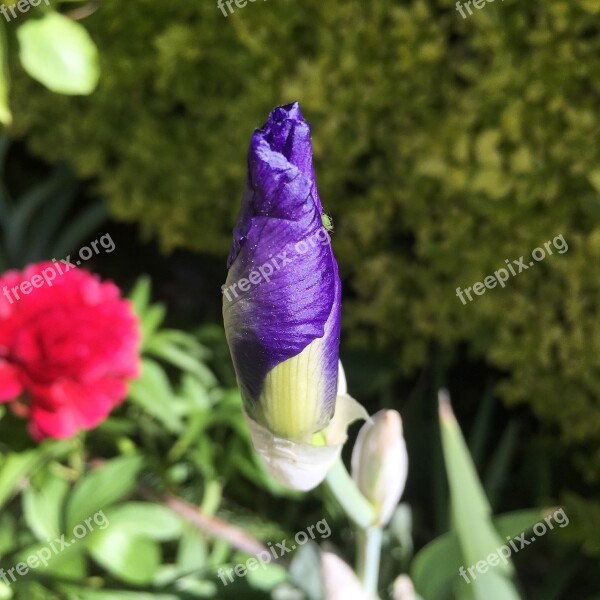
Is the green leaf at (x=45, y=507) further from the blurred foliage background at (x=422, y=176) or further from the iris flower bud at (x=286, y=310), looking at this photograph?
the iris flower bud at (x=286, y=310)

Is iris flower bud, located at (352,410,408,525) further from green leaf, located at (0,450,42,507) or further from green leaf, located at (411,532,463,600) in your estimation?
green leaf, located at (0,450,42,507)

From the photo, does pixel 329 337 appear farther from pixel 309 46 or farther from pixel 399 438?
pixel 309 46

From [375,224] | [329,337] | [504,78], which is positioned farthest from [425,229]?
[329,337]

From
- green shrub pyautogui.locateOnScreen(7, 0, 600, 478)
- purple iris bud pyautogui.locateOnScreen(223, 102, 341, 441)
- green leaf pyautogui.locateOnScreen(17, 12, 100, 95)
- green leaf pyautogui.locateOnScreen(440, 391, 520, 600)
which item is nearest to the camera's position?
purple iris bud pyautogui.locateOnScreen(223, 102, 341, 441)
